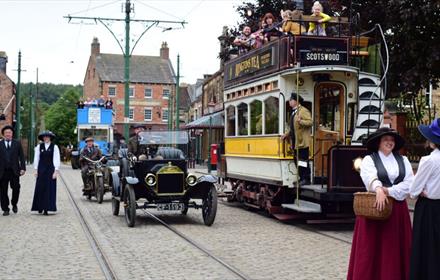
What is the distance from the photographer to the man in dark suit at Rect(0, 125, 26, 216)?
14.0 m

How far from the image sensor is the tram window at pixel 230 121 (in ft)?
54.0

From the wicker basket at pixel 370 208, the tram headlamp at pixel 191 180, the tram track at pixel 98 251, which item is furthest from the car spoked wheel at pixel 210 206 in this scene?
the wicker basket at pixel 370 208

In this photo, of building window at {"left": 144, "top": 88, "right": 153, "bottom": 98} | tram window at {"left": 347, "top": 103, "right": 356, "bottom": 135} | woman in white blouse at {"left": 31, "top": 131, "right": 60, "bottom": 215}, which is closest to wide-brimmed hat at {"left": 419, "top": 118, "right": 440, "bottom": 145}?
tram window at {"left": 347, "top": 103, "right": 356, "bottom": 135}

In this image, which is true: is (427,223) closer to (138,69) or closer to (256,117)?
(256,117)

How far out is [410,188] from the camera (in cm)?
563

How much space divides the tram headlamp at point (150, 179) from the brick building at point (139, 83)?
65537 mm

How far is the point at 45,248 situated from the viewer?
31.8 feet

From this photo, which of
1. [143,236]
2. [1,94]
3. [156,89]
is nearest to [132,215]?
[143,236]

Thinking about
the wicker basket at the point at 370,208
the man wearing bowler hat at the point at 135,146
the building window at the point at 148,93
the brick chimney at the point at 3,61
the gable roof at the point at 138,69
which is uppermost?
the gable roof at the point at 138,69

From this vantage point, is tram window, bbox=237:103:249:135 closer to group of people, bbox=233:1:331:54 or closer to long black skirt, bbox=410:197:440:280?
group of people, bbox=233:1:331:54

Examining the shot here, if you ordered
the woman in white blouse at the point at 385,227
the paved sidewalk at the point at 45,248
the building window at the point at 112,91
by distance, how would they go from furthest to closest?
the building window at the point at 112,91 → the paved sidewalk at the point at 45,248 → the woman in white blouse at the point at 385,227

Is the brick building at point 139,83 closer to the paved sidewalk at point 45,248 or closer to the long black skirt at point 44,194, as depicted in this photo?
the long black skirt at point 44,194

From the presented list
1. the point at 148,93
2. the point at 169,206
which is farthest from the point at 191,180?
the point at 148,93

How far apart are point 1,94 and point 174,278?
55.2 m
